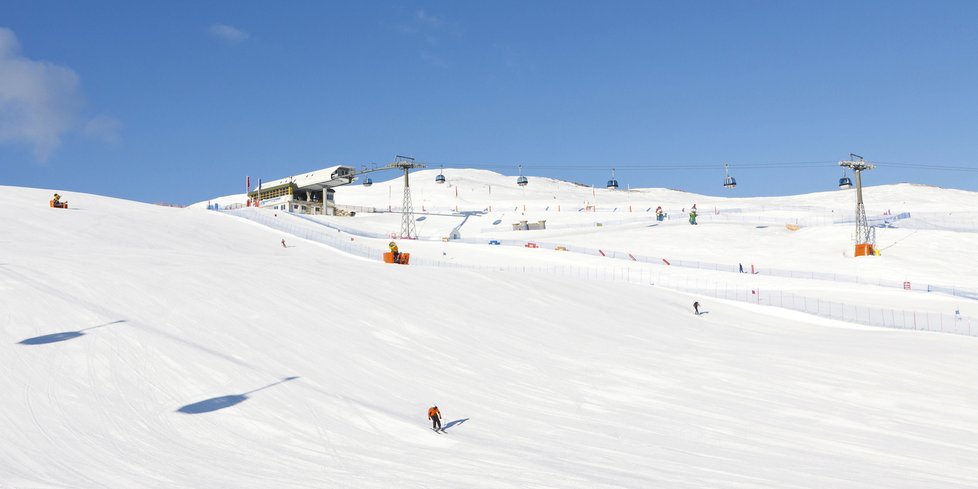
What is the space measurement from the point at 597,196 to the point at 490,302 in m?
98.6

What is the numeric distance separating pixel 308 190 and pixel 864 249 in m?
61.9

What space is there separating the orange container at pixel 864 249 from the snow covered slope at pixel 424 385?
2174 cm

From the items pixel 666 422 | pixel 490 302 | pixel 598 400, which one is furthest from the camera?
pixel 490 302

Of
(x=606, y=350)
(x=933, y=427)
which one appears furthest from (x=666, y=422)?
(x=606, y=350)

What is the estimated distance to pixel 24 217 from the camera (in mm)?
48562

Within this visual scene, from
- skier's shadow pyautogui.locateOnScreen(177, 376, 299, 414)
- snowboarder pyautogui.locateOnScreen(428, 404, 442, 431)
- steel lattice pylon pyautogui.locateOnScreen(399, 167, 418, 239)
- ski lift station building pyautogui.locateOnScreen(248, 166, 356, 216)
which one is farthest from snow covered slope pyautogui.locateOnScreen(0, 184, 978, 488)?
ski lift station building pyautogui.locateOnScreen(248, 166, 356, 216)

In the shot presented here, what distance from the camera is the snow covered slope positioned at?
14766 mm

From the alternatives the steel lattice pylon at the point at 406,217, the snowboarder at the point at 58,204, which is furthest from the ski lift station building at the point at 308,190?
the snowboarder at the point at 58,204

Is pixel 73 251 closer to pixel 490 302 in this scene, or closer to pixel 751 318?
pixel 490 302

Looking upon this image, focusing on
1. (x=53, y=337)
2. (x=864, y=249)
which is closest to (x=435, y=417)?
(x=53, y=337)

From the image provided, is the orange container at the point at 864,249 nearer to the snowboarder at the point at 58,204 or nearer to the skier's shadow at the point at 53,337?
the skier's shadow at the point at 53,337

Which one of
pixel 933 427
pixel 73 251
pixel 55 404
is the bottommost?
pixel 933 427

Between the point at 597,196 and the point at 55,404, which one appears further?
the point at 597,196

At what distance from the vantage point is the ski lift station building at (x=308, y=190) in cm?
8550
